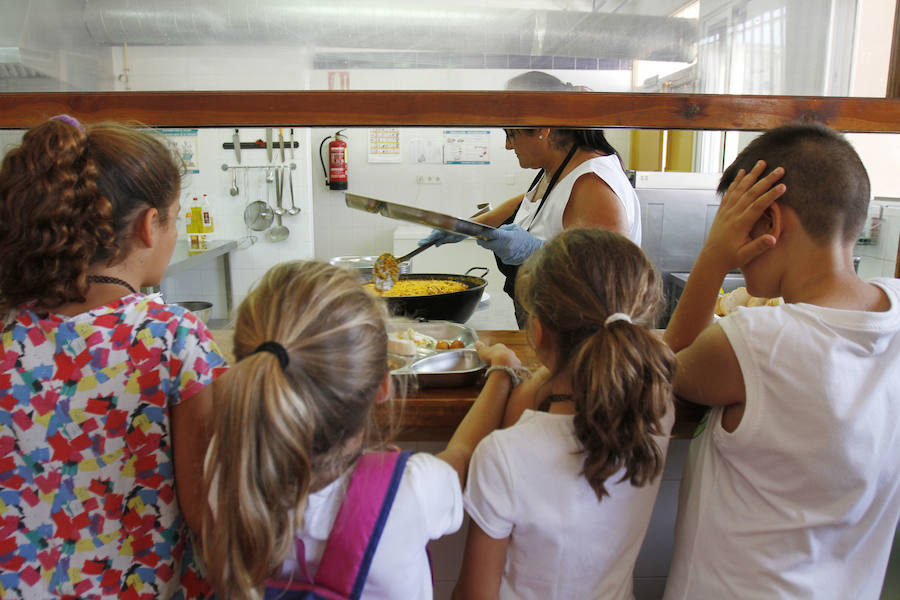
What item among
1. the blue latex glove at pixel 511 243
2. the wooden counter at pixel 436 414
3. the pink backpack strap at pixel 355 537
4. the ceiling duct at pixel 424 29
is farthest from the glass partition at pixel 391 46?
the pink backpack strap at pixel 355 537

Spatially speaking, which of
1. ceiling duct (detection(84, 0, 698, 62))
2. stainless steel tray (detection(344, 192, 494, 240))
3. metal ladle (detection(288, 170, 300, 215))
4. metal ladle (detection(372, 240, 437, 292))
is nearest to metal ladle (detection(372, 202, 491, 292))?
metal ladle (detection(372, 240, 437, 292))

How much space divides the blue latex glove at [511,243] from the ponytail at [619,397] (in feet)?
2.95

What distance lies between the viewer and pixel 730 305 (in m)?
1.62

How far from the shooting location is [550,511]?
0.87 metres

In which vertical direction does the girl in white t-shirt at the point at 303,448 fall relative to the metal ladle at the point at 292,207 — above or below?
below

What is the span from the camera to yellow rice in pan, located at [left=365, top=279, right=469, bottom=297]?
188 centimetres

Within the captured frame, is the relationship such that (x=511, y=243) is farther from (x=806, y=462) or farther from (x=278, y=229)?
(x=278, y=229)

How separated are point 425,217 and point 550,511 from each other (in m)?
0.96

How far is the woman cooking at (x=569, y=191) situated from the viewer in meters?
1.70

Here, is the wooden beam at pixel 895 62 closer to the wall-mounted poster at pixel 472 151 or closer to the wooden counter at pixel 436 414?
the wooden counter at pixel 436 414

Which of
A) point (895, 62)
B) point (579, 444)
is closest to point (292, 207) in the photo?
point (895, 62)

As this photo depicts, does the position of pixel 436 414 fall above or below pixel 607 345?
below

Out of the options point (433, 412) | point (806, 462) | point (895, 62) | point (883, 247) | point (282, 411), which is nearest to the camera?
point (282, 411)

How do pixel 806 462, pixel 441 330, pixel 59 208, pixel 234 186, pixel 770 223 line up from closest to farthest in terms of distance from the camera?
pixel 59 208, pixel 806 462, pixel 770 223, pixel 441 330, pixel 234 186
